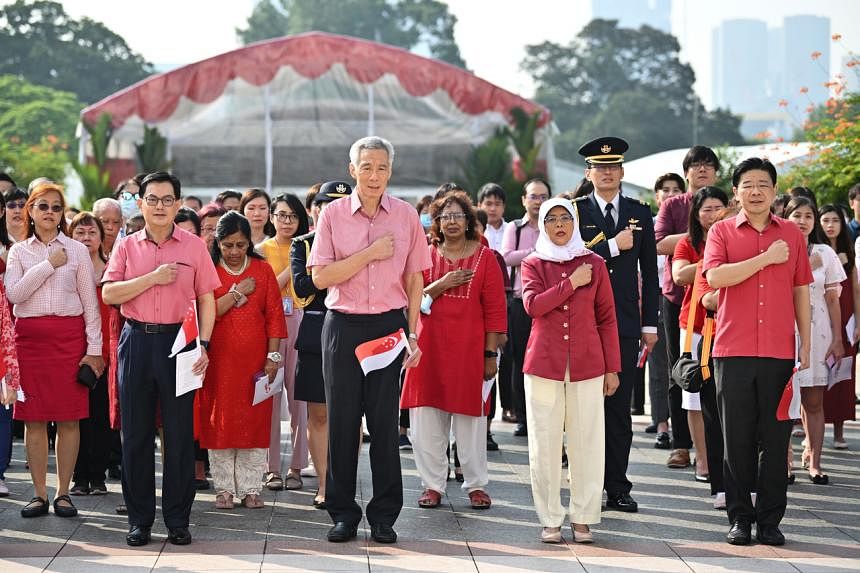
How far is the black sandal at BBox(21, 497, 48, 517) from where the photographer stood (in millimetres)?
7301

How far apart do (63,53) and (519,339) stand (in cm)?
6671

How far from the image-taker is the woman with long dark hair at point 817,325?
8.61 meters

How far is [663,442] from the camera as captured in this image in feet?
32.7

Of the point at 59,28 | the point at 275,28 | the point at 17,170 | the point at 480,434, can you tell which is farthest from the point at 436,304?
the point at 275,28

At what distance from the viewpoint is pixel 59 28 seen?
73.8 m

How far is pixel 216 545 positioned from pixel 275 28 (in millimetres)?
93102

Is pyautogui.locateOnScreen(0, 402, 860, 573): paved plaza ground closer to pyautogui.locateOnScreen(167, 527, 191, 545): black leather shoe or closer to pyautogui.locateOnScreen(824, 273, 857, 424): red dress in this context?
pyautogui.locateOnScreen(167, 527, 191, 545): black leather shoe

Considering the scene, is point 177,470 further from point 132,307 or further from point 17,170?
point 17,170

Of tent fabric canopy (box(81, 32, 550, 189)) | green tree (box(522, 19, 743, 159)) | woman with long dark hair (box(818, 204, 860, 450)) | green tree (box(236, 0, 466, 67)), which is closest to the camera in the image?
woman with long dark hair (box(818, 204, 860, 450))

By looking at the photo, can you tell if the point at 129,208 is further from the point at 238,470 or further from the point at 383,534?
the point at 383,534

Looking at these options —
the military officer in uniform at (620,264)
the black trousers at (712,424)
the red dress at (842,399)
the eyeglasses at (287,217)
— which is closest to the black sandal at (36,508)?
the eyeglasses at (287,217)

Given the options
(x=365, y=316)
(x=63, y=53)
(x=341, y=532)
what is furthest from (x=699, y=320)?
(x=63, y=53)

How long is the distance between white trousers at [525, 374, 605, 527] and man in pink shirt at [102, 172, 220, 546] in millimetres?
1803

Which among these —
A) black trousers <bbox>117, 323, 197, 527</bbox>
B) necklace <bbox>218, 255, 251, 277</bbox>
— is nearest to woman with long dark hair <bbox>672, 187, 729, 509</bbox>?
necklace <bbox>218, 255, 251, 277</bbox>
